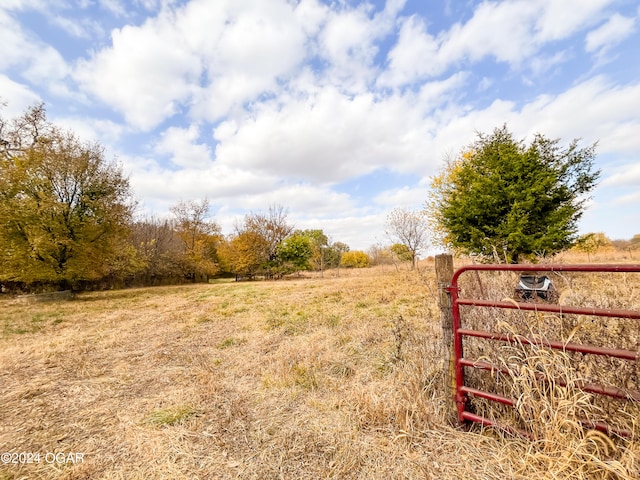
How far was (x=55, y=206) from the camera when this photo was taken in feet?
46.1

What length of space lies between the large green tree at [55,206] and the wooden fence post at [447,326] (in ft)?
59.2

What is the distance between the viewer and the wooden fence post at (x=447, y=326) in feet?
8.70

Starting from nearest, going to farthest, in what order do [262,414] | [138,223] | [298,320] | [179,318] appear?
[262,414]
[298,320]
[179,318]
[138,223]

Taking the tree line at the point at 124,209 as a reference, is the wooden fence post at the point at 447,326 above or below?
below

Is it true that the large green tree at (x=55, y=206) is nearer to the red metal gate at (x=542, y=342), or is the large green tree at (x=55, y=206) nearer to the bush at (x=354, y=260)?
the red metal gate at (x=542, y=342)

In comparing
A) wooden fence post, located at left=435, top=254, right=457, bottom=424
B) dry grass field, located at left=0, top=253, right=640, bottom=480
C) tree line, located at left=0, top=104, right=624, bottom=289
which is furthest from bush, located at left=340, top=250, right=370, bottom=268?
wooden fence post, located at left=435, top=254, right=457, bottom=424

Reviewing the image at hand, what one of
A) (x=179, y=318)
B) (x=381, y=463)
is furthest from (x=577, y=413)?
(x=179, y=318)

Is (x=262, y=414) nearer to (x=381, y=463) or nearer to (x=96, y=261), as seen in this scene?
(x=381, y=463)

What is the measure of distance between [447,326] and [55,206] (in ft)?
61.5

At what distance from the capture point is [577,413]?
2.13 meters

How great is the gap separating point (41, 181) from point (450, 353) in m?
19.8

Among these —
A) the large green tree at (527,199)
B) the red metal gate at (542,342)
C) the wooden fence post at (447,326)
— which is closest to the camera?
the red metal gate at (542,342)

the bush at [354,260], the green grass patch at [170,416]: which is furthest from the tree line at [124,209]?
the bush at [354,260]

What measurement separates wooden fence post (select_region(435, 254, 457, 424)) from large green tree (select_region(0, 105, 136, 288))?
1803 centimetres
